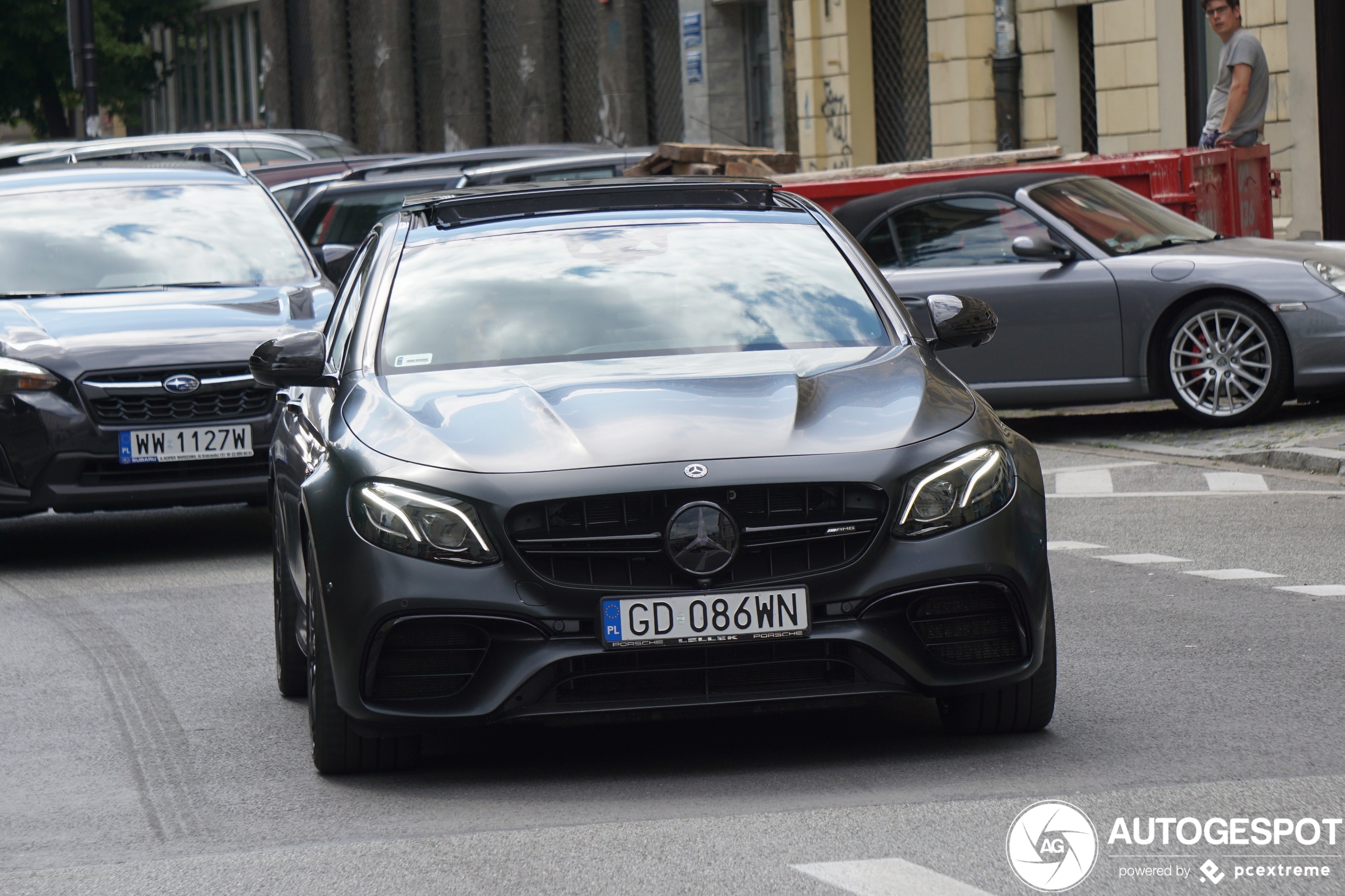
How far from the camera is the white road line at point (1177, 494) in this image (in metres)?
10.5

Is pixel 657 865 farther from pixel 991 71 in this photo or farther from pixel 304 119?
pixel 304 119

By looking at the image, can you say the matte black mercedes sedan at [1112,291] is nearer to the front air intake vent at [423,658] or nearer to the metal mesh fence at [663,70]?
the front air intake vent at [423,658]

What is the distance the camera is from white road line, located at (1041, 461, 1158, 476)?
11.7m

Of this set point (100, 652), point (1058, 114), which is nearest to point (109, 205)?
point (100, 652)

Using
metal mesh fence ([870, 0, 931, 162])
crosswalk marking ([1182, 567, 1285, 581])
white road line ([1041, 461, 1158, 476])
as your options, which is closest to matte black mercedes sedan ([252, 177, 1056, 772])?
crosswalk marking ([1182, 567, 1285, 581])

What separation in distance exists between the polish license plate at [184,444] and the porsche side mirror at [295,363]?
124 inches

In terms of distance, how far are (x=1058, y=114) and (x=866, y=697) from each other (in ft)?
64.8

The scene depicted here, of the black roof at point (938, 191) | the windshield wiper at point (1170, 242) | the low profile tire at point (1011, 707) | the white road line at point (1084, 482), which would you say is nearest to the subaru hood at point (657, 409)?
the low profile tire at point (1011, 707)

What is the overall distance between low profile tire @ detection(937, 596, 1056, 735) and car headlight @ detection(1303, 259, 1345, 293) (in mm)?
7264

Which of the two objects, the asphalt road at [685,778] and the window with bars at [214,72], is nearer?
the asphalt road at [685,778]

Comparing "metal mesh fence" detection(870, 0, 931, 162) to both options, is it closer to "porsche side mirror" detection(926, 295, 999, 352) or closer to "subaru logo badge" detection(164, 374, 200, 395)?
"subaru logo badge" detection(164, 374, 200, 395)

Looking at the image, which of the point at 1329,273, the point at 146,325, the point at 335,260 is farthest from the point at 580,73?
the point at 146,325

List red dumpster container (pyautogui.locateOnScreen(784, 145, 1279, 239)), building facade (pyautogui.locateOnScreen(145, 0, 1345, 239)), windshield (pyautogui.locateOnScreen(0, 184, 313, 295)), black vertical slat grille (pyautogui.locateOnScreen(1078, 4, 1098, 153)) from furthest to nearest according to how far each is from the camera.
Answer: black vertical slat grille (pyautogui.locateOnScreen(1078, 4, 1098, 153)) < building facade (pyautogui.locateOnScreen(145, 0, 1345, 239)) < red dumpster container (pyautogui.locateOnScreen(784, 145, 1279, 239)) < windshield (pyautogui.locateOnScreen(0, 184, 313, 295))

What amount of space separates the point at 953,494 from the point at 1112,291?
7744 mm
